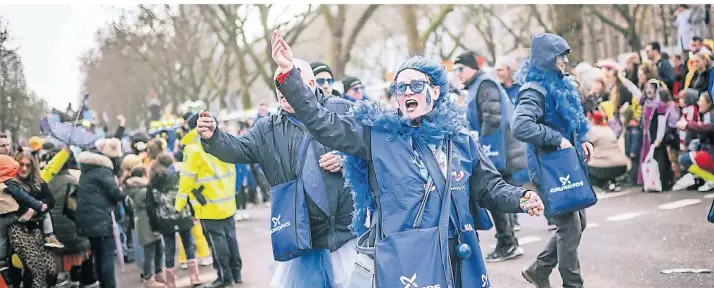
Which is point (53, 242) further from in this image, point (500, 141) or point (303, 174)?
point (500, 141)

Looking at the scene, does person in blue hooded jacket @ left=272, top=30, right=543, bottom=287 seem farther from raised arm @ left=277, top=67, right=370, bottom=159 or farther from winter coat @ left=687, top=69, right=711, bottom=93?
winter coat @ left=687, top=69, right=711, bottom=93

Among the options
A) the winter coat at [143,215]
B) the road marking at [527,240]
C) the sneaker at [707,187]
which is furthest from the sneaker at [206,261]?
the sneaker at [707,187]

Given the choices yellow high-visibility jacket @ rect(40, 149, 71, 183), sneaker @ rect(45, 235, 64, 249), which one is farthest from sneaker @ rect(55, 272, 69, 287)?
yellow high-visibility jacket @ rect(40, 149, 71, 183)

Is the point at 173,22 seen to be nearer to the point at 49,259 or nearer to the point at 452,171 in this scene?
the point at 49,259

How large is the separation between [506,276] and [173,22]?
17.3 m

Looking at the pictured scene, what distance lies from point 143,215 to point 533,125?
14.2 feet

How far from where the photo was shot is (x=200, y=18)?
25.8 meters

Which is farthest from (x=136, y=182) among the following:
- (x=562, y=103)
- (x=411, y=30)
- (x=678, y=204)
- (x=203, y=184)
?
(x=411, y=30)

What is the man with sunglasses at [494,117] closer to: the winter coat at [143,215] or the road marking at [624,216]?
the road marking at [624,216]

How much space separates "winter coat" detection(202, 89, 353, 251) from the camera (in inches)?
174

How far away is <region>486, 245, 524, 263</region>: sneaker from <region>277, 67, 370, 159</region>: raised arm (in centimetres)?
412

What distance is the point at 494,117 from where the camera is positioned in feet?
24.6

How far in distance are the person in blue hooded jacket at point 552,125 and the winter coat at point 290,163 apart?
4.77 ft

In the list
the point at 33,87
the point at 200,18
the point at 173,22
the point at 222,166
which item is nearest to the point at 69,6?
the point at 33,87
